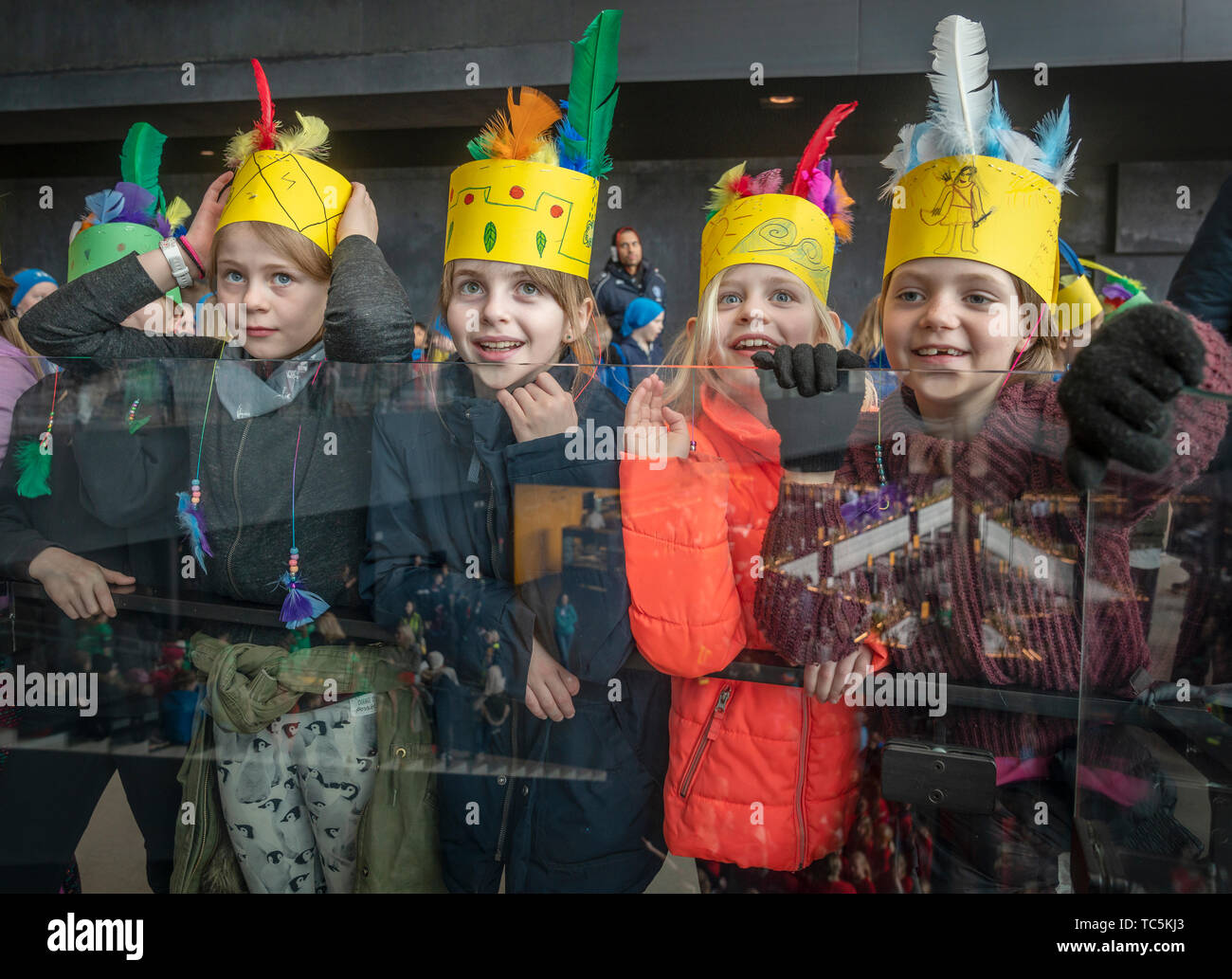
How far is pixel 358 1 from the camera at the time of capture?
5.46m

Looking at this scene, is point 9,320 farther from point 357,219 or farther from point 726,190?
point 726,190

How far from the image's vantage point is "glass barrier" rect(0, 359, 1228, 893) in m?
1.11

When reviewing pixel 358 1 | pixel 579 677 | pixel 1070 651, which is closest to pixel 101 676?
pixel 579 677

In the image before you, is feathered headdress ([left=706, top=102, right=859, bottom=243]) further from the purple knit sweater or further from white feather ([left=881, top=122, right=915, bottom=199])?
the purple knit sweater

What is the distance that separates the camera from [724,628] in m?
1.21

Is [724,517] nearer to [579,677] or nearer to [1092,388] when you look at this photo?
[579,677]

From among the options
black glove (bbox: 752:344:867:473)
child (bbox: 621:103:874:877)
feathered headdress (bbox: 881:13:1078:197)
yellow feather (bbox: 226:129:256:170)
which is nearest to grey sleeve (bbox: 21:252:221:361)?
yellow feather (bbox: 226:129:256:170)

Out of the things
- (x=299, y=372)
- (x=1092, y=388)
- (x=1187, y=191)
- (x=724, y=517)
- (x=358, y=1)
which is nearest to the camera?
(x=1092, y=388)

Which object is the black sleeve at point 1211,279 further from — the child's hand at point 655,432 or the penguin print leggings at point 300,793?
the penguin print leggings at point 300,793

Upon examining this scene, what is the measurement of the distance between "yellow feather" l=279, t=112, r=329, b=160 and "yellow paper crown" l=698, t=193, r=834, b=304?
920 mm

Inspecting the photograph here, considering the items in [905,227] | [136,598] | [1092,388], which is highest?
[905,227]

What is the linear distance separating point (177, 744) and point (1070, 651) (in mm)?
1378

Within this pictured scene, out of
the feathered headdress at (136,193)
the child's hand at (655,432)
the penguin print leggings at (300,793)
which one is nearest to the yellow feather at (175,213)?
the feathered headdress at (136,193)
